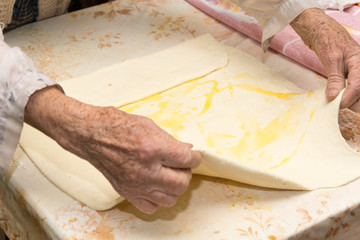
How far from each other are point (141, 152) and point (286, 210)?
0.27m

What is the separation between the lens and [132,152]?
685 mm

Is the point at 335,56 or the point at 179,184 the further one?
the point at 335,56

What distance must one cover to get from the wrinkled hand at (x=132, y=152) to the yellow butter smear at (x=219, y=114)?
0.18m

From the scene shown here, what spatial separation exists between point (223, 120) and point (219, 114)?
1.0 inches

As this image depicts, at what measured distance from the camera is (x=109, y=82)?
108 centimetres

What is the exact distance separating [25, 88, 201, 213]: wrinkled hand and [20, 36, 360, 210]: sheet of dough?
5cm

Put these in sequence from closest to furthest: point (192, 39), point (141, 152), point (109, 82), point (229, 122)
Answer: point (141, 152) → point (229, 122) → point (109, 82) → point (192, 39)

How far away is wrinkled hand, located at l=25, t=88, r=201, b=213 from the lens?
27.0 inches

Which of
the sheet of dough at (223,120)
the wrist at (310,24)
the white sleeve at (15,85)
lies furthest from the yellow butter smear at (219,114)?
the white sleeve at (15,85)

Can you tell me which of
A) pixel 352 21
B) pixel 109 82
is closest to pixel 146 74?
pixel 109 82

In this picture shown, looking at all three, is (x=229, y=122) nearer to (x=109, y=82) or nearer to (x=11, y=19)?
(x=109, y=82)

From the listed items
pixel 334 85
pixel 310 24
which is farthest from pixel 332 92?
pixel 310 24

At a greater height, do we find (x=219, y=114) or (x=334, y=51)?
(x=334, y=51)

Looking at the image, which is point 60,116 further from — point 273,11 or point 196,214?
point 273,11
